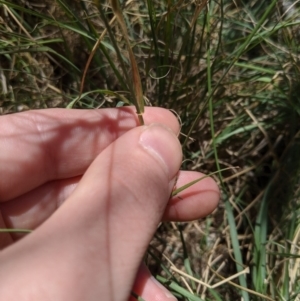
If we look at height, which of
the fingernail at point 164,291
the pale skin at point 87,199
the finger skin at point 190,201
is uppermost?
the pale skin at point 87,199

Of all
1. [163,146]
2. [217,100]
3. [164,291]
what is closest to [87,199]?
[163,146]

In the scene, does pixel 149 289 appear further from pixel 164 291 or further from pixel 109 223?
pixel 109 223

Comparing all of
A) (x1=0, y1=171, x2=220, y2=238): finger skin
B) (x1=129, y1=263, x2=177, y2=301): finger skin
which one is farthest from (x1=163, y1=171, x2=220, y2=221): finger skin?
(x1=129, y1=263, x2=177, y2=301): finger skin

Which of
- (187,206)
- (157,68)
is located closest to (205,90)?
(157,68)

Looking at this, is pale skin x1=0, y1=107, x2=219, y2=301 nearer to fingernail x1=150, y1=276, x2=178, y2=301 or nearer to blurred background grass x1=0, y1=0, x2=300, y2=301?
fingernail x1=150, y1=276, x2=178, y2=301

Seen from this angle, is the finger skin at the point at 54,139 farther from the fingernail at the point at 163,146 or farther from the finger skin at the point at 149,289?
the finger skin at the point at 149,289

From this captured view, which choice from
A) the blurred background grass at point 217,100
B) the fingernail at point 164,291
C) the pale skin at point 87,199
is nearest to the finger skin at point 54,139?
the pale skin at point 87,199

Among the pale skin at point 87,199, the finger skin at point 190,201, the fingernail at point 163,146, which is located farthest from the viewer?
the finger skin at point 190,201
